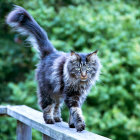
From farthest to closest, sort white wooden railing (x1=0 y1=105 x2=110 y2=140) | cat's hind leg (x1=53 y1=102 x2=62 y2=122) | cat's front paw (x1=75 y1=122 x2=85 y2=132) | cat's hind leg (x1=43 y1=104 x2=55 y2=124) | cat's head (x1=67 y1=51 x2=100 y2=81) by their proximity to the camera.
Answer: cat's hind leg (x1=53 y1=102 x2=62 y2=122), cat's hind leg (x1=43 y1=104 x2=55 y2=124), cat's head (x1=67 y1=51 x2=100 y2=81), cat's front paw (x1=75 y1=122 x2=85 y2=132), white wooden railing (x1=0 y1=105 x2=110 y2=140)

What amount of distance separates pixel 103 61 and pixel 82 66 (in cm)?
329

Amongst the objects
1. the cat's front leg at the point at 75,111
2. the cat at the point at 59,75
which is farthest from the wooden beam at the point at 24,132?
the cat's front leg at the point at 75,111

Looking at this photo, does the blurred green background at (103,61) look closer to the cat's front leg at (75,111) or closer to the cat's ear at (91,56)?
the cat's ear at (91,56)

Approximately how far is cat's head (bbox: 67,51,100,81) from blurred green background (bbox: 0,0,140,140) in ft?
9.25

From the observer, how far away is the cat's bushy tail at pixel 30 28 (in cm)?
316

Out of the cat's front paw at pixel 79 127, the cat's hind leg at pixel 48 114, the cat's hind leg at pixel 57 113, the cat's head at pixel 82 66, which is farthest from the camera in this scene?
the cat's hind leg at pixel 57 113

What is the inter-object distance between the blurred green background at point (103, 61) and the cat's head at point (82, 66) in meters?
2.82

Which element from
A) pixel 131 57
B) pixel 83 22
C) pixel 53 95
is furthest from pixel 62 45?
pixel 53 95

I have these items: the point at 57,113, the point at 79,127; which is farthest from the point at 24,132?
the point at 79,127

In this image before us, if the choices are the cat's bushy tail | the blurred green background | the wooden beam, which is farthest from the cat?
the blurred green background

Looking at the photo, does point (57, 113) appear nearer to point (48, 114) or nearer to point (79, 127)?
point (48, 114)

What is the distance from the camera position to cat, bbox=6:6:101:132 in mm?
2713

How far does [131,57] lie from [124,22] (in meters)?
0.87

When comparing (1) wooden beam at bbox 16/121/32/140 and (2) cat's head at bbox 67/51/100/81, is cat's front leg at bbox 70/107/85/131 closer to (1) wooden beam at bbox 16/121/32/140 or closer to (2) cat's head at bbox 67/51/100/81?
(2) cat's head at bbox 67/51/100/81
